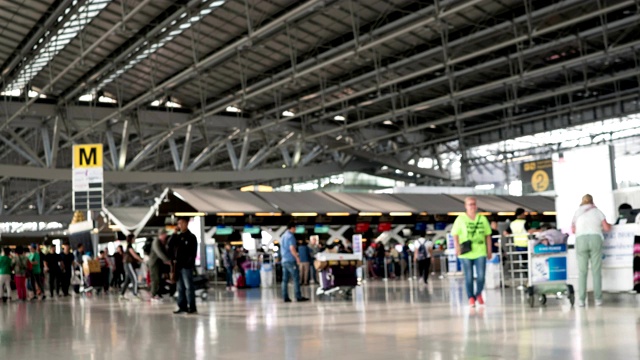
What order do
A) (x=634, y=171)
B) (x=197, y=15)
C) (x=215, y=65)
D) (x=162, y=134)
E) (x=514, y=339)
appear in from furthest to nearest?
(x=162, y=134) → (x=215, y=65) → (x=197, y=15) → (x=634, y=171) → (x=514, y=339)

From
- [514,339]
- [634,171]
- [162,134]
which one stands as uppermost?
[162,134]

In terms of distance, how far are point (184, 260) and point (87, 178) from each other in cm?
1053

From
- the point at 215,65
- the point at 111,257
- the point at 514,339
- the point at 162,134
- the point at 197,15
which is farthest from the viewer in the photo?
the point at 162,134

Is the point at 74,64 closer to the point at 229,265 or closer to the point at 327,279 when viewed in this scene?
the point at 229,265

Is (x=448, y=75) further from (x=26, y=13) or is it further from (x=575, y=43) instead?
(x=26, y=13)

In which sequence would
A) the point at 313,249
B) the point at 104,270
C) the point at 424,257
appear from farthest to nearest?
the point at 313,249, the point at 104,270, the point at 424,257

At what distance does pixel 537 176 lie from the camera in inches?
958

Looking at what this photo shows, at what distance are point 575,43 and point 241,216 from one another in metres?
14.0

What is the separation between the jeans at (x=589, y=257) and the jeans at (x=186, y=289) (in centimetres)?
582

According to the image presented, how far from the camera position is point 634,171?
16938 millimetres

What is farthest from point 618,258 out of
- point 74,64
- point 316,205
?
point 316,205

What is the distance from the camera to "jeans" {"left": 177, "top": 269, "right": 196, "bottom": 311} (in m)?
13.7

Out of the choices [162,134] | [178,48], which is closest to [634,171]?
[178,48]

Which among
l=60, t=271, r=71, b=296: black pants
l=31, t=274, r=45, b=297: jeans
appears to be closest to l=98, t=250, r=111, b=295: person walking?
l=60, t=271, r=71, b=296: black pants
